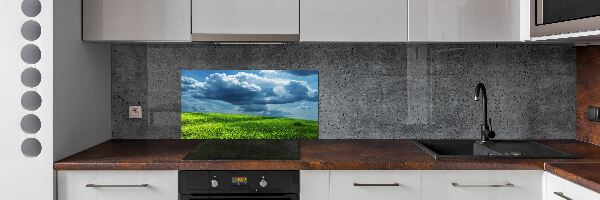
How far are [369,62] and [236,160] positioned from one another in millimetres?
1042

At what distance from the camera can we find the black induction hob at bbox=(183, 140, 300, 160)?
2.57 meters

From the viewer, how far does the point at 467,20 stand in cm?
281

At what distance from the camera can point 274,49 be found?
320cm

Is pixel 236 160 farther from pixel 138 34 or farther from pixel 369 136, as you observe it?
pixel 369 136

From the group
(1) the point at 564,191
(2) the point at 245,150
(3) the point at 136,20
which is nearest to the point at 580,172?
(1) the point at 564,191

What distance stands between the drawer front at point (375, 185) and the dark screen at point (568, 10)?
33.7 inches

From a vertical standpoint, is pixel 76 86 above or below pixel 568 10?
below
